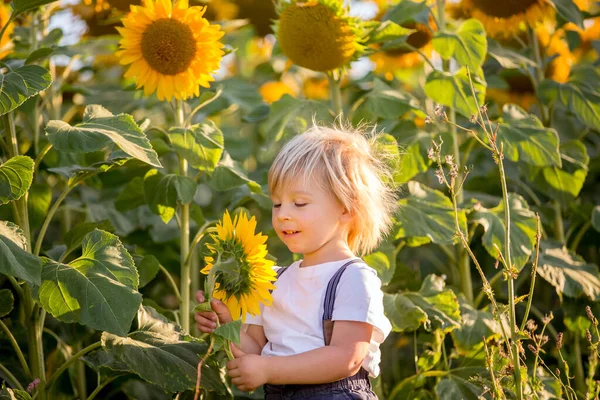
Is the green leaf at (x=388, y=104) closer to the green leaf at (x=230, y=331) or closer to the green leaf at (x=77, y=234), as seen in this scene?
the green leaf at (x=77, y=234)

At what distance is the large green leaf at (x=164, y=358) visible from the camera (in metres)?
1.66

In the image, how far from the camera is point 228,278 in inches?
61.2

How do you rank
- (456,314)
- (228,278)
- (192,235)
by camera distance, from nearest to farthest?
1. (228,278)
2. (456,314)
3. (192,235)

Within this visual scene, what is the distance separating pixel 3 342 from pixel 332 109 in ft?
3.94

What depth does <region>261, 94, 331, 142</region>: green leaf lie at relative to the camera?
241 centimetres

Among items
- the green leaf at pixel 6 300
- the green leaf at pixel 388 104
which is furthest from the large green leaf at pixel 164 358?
the green leaf at pixel 388 104

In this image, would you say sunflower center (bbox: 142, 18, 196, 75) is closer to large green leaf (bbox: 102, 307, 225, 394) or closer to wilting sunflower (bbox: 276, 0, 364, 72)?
wilting sunflower (bbox: 276, 0, 364, 72)

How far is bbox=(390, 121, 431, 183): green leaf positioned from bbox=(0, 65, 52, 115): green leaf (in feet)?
3.23

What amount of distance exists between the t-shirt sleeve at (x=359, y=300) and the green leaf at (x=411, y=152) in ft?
2.18

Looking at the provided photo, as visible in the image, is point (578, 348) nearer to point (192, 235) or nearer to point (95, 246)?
point (192, 235)

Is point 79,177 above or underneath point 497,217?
above

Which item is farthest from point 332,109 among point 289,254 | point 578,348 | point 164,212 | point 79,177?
point 578,348

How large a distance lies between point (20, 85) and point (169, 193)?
460 mm

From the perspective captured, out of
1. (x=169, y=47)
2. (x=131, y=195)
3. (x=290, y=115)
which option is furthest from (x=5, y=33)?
(x=290, y=115)
